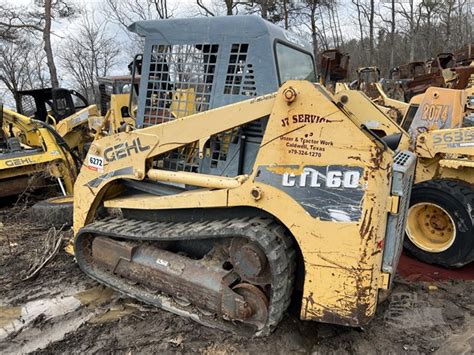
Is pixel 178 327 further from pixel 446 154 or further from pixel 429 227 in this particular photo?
pixel 446 154

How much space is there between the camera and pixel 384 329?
290 cm

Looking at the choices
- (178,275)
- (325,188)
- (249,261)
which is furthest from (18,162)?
(325,188)

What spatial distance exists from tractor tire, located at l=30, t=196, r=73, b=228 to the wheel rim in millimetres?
3855

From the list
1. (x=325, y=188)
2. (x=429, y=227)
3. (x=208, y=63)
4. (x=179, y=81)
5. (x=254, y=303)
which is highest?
(x=208, y=63)

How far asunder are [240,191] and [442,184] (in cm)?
237

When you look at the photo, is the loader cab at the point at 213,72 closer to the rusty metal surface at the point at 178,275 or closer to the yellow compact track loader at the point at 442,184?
the rusty metal surface at the point at 178,275

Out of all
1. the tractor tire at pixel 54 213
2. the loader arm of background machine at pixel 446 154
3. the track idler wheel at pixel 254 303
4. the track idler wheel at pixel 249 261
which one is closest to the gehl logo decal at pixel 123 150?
the track idler wheel at pixel 249 261

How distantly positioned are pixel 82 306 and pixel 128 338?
675 millimetres

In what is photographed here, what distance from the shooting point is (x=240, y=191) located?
270cm

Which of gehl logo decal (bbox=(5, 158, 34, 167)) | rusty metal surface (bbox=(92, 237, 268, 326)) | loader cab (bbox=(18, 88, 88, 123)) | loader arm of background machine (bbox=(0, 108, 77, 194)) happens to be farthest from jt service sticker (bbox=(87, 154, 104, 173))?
loader cab (bbox=(18, 88, 88, 123))

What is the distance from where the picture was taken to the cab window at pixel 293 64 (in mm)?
3035

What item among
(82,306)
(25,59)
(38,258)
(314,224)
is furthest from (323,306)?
(25,59)

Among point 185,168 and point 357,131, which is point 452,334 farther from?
point 185,168

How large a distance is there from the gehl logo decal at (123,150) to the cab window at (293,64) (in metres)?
1.15
